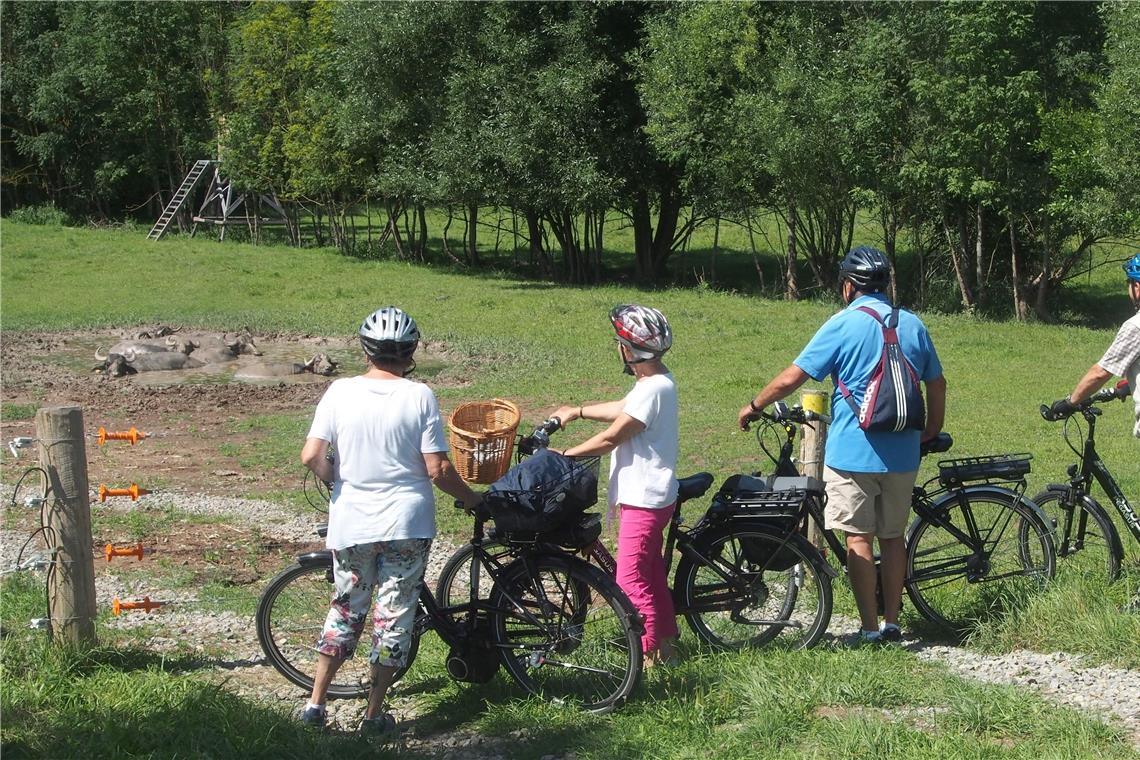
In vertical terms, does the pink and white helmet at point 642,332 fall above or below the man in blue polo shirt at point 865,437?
above

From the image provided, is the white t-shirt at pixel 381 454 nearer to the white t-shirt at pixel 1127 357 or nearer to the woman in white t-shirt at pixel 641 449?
the woman in white t-shirt at pixel 641 449

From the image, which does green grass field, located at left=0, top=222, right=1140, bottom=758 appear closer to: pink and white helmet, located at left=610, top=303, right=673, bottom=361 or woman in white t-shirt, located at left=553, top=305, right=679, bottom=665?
woman in white t-shirt, located at left=553, top=305, right=679, bottom=665

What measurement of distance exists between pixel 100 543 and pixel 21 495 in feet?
5.09

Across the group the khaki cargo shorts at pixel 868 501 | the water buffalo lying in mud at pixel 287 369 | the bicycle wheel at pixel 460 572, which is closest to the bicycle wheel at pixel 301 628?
the bicycle wheel at pixel 460 572

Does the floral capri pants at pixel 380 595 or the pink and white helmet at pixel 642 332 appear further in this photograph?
the pink and white helmet at pixel 642 332

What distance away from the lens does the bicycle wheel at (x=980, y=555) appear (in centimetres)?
579

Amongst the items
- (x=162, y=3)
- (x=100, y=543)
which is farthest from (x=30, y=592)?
(x=162, y=3)

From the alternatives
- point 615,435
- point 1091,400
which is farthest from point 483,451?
point 1091,400

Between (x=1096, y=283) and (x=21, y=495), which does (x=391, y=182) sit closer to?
(x=1096, y=283)

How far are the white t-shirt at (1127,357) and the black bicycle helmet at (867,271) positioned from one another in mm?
1192

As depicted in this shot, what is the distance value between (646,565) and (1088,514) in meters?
2.53

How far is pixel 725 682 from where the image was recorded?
498 cm

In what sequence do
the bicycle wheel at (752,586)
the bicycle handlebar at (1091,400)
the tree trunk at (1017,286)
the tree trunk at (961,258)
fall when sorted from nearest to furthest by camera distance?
the bicycle wheel at (752,586)
the bicycle handlebar at (1091,400)
the tree trunk at (1017,286)
the tree trunk at (961,258)

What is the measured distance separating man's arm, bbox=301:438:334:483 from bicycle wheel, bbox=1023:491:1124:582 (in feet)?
11.7
